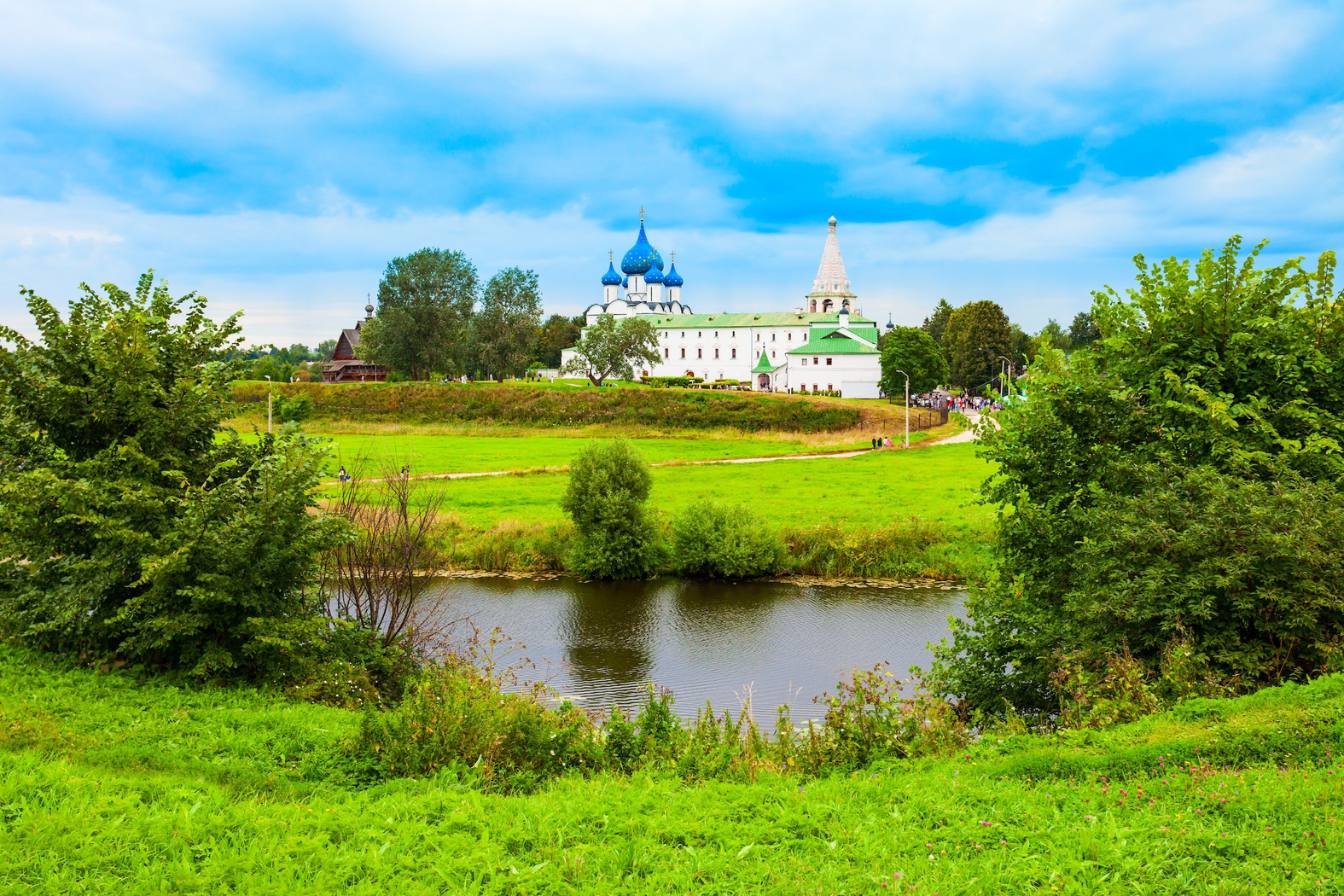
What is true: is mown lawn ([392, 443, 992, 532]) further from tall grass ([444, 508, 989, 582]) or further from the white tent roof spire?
the white tent roof spire

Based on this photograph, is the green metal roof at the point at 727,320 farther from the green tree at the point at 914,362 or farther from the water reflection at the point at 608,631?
the water reflection at the point at 608,631

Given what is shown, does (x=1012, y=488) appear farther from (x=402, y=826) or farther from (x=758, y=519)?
(x=758, y=519)

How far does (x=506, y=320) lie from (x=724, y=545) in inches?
2223

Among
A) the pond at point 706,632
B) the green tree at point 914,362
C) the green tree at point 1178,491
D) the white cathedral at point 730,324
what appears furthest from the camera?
the white cathedral at point 730,324

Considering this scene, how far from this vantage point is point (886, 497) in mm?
31562

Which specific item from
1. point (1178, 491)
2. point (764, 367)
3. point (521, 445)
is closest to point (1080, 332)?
point (764, 367)

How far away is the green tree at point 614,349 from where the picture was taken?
266ft

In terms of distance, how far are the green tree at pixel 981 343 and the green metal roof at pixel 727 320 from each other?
60.4 feet

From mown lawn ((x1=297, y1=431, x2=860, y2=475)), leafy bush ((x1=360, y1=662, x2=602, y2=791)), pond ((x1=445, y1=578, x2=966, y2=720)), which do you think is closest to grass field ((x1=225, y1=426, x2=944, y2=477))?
mown lawn ((x1=297, y1=431, x2=860, y2=475))

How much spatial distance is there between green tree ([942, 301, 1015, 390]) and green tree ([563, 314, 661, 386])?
110ft

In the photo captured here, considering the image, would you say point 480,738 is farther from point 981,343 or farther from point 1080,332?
point 1080,332

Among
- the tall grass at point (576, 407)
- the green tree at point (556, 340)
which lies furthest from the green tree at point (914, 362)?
the green tree at point (556, 340)

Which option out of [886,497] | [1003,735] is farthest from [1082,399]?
[886,497]

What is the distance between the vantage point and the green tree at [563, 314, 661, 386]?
80.9m
